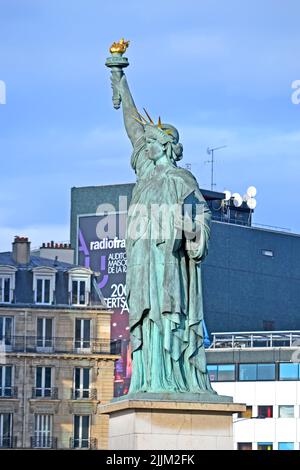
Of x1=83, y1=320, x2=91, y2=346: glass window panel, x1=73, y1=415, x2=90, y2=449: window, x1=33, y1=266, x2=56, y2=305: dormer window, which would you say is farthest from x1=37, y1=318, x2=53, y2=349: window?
x1=73, y1=415, x2=90, y2=449: window

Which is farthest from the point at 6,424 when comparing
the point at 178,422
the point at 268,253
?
the point at 178,422

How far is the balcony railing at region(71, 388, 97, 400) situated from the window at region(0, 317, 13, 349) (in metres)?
4.15

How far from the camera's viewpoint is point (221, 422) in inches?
1341

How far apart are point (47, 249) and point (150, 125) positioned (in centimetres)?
8162

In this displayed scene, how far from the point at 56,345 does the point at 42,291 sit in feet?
10.0

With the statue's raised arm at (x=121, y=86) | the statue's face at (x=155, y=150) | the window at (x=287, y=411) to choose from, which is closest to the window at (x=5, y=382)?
the window at (x=287, y=411)

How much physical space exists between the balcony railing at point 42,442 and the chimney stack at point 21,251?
372 inches

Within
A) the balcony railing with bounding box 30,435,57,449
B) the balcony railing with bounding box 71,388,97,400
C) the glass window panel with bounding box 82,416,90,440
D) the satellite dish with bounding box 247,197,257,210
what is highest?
the satellite dish with bounding box 247,197,257,210

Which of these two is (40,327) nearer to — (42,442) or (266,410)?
(42,442)

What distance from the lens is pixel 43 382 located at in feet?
337

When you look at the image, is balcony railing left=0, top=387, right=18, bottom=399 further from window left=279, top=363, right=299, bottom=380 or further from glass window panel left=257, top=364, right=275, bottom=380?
window left=279, top=363, right=299, bottom=380

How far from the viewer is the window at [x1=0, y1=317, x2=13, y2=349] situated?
10181 cm
